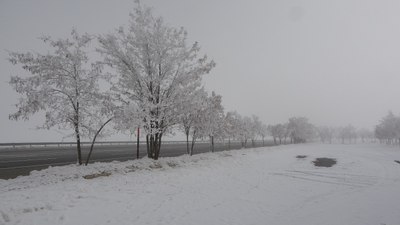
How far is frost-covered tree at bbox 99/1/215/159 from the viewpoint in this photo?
1680cm

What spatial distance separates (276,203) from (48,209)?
8.05m

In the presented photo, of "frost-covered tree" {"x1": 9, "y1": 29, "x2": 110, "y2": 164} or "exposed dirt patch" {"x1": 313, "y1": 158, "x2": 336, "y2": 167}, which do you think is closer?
"frost-covered tree" {"x1": 9, "y1": 29, "x2": 110, "y2": 164}

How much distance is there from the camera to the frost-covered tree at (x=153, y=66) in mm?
16797

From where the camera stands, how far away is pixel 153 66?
17609 mm

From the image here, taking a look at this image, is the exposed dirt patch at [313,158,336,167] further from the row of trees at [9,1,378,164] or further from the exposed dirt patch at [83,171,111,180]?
the exposed dirt patch at [83,171,111,180]

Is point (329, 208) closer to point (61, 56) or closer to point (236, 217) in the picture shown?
point (236, 217)

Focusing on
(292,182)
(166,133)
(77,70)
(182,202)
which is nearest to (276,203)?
(182,202)

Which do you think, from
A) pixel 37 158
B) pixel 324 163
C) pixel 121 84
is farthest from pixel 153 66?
pixel 324 163

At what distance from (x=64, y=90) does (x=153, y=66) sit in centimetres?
581

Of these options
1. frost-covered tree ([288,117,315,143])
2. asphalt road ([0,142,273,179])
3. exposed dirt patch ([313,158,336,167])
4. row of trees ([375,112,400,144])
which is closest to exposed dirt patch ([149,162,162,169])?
asphalt road ([0,142,273,179])

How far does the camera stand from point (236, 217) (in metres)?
8.36

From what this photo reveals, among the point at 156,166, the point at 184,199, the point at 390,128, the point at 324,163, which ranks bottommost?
the point at 324,163

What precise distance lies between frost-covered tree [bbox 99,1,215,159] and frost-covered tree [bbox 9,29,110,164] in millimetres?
1911

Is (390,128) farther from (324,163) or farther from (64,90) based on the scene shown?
(64,90)
